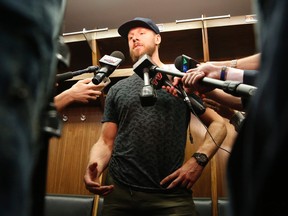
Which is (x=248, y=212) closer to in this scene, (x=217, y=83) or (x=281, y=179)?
(x=281, y=179)

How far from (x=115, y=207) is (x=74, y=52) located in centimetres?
A: 170

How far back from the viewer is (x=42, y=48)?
277mm

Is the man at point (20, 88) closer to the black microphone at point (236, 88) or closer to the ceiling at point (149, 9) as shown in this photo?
the black microphone at point (236, 88)

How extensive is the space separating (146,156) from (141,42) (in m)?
0.83

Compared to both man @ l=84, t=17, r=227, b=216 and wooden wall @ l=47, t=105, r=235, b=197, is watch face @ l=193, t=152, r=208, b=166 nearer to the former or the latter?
man @ l=84, t=17, r=227, b=216

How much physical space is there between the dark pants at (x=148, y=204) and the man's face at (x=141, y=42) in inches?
34.6

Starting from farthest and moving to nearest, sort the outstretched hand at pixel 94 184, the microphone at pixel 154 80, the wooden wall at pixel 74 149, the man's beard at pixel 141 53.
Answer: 1. the wooden wall at pixel 74 149
2. the man's beard at pixel 141 53
3. the outstretched hand at pixel 94 184
4. the microphone at pixel 154 80

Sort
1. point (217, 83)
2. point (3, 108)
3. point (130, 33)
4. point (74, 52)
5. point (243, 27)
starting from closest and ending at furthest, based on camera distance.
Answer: point (3, 108), point (217, 83), point (130, 33), point (243, 27), point (74, 52)

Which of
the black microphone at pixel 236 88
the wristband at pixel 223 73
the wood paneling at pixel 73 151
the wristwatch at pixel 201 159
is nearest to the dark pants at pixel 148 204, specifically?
the wristwatch at pixel 201 159

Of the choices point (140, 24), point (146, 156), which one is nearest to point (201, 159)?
point (146, 156)

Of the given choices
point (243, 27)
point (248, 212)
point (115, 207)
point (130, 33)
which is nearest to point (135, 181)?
point (115, 207)

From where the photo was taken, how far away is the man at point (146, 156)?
1.42m

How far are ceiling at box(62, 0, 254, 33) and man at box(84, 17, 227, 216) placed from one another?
1316 mm


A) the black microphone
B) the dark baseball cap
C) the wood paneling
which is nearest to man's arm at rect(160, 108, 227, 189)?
the black microphone
